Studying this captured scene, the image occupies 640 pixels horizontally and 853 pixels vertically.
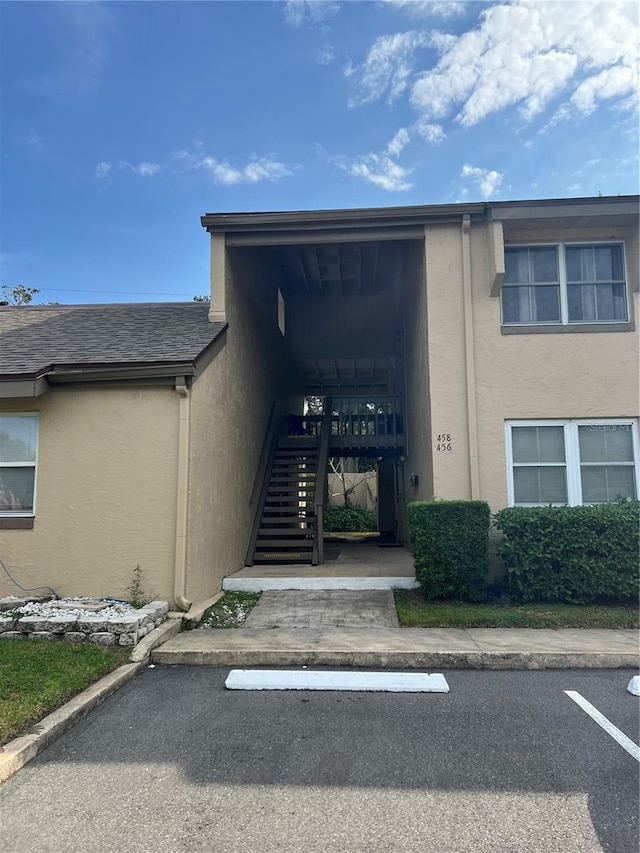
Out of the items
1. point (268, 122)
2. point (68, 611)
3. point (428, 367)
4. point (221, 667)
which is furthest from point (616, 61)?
point (68, 611)

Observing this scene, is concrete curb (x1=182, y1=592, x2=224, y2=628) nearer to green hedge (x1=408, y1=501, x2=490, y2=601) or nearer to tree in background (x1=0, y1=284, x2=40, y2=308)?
green hedge (x1=408, y1=501, x2=490, y2=601)

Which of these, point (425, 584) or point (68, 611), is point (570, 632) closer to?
point (425, 584)

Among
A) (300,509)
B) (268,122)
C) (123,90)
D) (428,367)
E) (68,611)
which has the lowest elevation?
(68,611)

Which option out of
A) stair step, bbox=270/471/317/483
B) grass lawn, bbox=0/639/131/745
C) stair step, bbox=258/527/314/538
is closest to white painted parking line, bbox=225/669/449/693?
grass lawn, bbox=0/639/131/745

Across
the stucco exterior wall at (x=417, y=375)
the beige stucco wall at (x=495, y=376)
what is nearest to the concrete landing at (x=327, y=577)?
the stucco exterior wall at (x=417, y=375)

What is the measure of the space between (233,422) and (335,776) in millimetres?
6247

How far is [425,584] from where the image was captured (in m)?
6.75

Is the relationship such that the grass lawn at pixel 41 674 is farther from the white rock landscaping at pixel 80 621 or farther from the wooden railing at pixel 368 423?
the wooden railing at pixel 368 423

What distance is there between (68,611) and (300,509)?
17.4 ft

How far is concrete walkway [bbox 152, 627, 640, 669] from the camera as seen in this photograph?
5016 millimetres

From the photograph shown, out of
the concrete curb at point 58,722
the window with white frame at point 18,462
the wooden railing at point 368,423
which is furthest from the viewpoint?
the wooden railing at point 368,423

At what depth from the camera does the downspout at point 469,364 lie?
301 inches

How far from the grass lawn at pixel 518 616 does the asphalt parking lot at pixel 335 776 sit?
63.2 inches

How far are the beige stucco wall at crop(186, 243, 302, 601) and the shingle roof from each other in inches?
21.1
